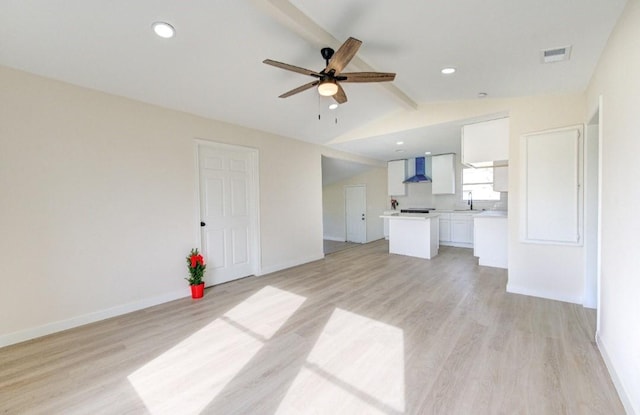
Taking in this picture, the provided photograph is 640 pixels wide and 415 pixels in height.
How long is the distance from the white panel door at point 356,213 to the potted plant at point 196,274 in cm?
559

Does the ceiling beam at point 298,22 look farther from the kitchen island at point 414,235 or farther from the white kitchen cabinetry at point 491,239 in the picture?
the white kitchen cabinetry at point 491,239

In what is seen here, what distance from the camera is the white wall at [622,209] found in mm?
1637

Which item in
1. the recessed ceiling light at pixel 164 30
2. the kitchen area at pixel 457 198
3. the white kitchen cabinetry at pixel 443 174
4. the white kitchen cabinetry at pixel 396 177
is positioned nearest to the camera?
the recessed ceiling light at pixel 164 30

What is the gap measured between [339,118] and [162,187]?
3.08 metres

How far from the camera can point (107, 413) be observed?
5.73ft

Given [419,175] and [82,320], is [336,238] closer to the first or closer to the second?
[419,175]

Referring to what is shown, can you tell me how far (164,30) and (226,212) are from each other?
2.66 meters

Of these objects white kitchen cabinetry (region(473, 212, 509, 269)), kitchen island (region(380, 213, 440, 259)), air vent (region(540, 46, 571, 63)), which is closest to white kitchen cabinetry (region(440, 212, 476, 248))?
kitchen island (region(380, 213, 440, 259))

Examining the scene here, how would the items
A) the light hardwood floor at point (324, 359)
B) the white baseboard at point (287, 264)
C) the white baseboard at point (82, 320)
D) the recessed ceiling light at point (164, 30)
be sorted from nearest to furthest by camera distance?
the light hardwood floor at point (324, 359), the recessed ceiling light at point (164, 30), the white baseboard at point (82, 320), the white baseboard at point (287, 264)

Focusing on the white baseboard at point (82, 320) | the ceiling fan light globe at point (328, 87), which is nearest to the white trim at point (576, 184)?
the ceiling fan light globe at point (328, 87)

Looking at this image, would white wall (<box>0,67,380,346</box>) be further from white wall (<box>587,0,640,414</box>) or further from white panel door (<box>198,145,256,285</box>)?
white wall (<box>587,0,640,414</box>)

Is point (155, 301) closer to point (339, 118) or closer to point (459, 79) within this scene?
point (339, 118)

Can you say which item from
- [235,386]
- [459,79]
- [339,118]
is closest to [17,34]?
[235,386]

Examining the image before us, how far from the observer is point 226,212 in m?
4.46
